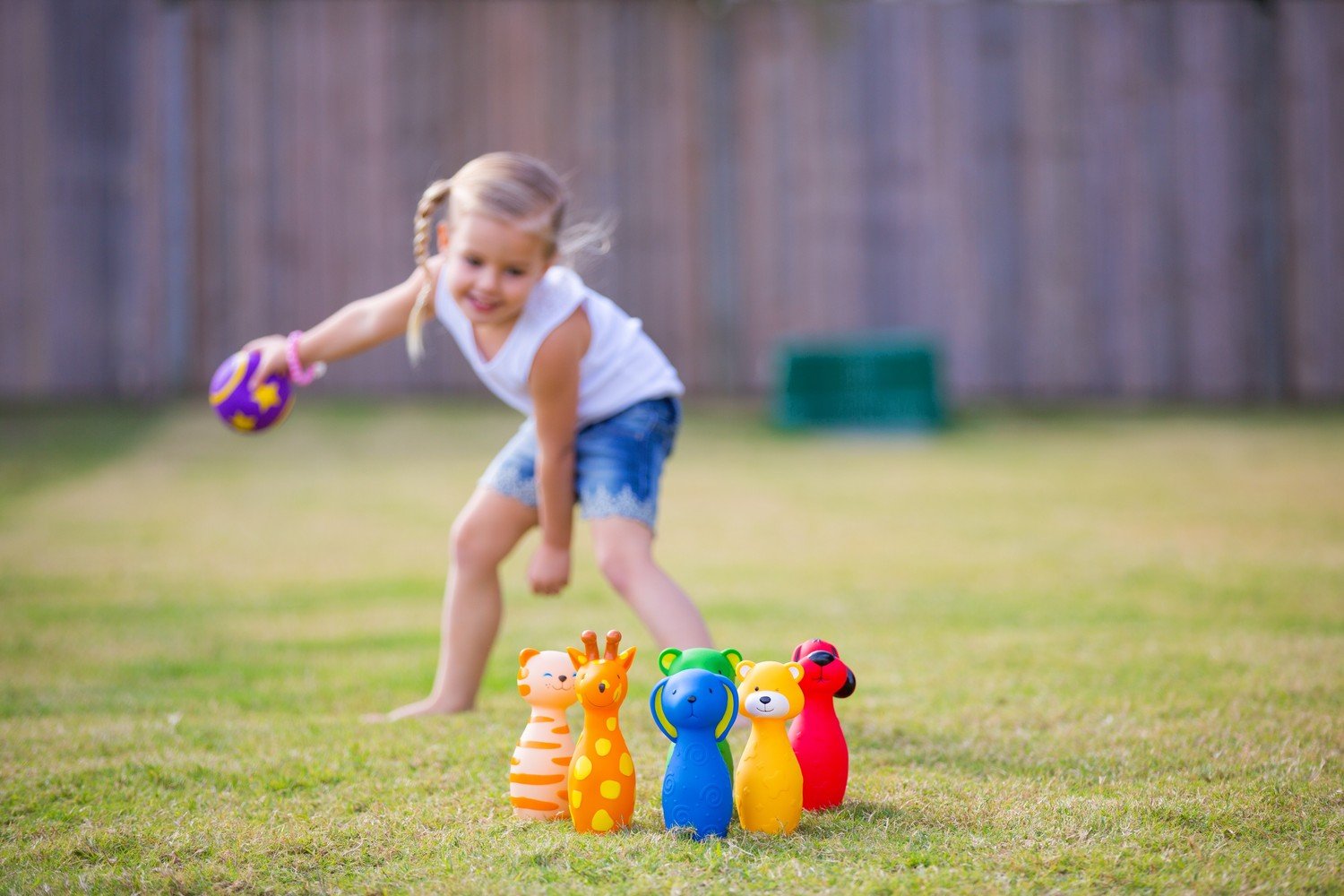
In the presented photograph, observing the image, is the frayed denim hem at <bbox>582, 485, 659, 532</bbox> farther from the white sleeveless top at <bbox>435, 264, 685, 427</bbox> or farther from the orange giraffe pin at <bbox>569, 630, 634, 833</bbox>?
the orange giraffe pin at <bbox>569, 630, 634, 833</bbox>

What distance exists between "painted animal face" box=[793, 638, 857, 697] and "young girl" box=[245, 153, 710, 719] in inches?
17.6

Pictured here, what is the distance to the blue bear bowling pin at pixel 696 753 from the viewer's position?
1950 mm

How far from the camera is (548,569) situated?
2.64 metres

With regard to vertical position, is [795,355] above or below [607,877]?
above

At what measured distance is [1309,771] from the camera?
2.24 metres

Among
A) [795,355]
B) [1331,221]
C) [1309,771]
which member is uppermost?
[1331,221]

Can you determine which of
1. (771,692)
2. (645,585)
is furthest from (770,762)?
(645,585)

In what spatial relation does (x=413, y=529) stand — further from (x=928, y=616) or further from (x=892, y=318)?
(x=892, y=318)

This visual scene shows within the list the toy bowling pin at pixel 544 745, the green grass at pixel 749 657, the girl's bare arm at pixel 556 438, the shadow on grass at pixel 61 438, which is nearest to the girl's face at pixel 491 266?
the girl's bare arm at pixel 556 438

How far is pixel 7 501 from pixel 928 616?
4.25 metres

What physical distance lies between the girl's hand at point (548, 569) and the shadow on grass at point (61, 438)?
392 cm

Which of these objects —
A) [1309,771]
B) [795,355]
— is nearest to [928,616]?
[1309,771]

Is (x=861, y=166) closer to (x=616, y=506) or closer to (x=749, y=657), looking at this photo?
(x=749, y=657)

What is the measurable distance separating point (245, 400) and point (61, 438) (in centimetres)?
576
